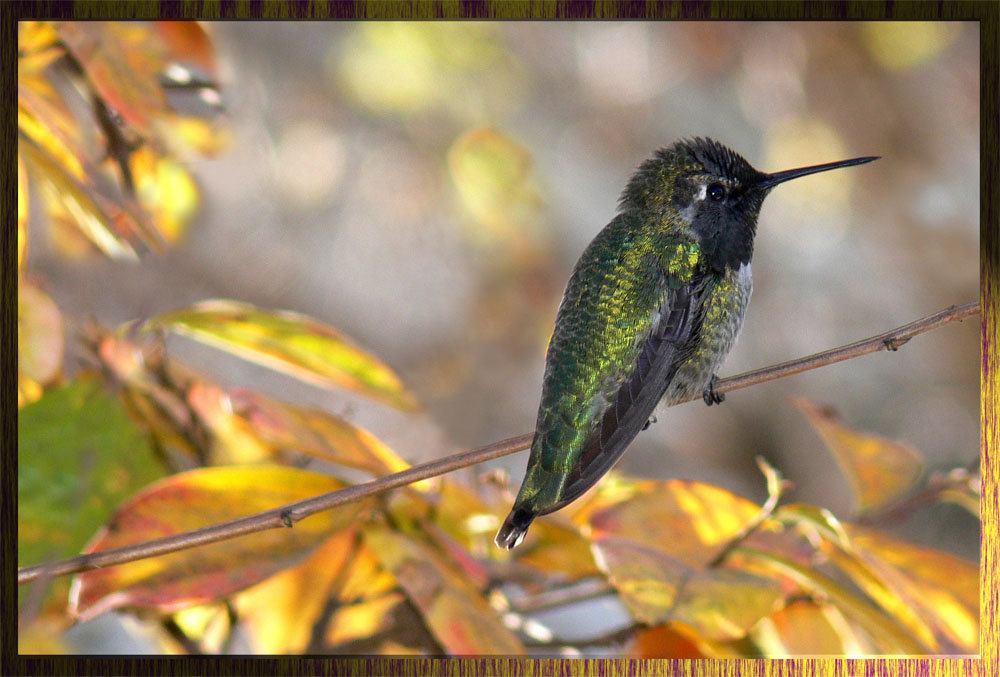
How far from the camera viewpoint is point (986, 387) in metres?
0.87

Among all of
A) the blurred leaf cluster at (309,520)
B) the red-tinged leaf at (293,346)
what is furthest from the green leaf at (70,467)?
the red-tinged leaf at (293,346)

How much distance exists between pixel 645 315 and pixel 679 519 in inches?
8.1

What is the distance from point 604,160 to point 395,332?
46cm

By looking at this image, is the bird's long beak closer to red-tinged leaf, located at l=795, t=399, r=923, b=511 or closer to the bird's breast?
the bird's breast

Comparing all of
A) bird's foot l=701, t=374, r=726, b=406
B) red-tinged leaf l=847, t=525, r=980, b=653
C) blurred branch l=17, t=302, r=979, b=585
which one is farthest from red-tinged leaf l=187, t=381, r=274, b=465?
red-tinged leaf l=847, t=525, r=980, b=653

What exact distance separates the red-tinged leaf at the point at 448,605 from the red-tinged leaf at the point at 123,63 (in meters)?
0.49

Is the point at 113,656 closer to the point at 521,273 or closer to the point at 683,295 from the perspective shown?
the point at 683,295

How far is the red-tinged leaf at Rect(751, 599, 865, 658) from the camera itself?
814 millimetres

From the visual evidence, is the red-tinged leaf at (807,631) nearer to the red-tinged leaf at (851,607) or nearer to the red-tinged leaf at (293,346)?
the red-tinged leaf at (851,607)

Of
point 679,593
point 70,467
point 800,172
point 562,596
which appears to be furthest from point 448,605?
point 800,172

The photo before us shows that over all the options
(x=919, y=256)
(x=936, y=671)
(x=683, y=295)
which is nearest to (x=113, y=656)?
(x=683, y=295)

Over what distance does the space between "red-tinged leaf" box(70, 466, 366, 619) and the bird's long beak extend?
0.55 meters

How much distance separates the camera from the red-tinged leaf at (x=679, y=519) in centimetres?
73

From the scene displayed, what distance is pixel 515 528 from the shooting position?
0.73 m
